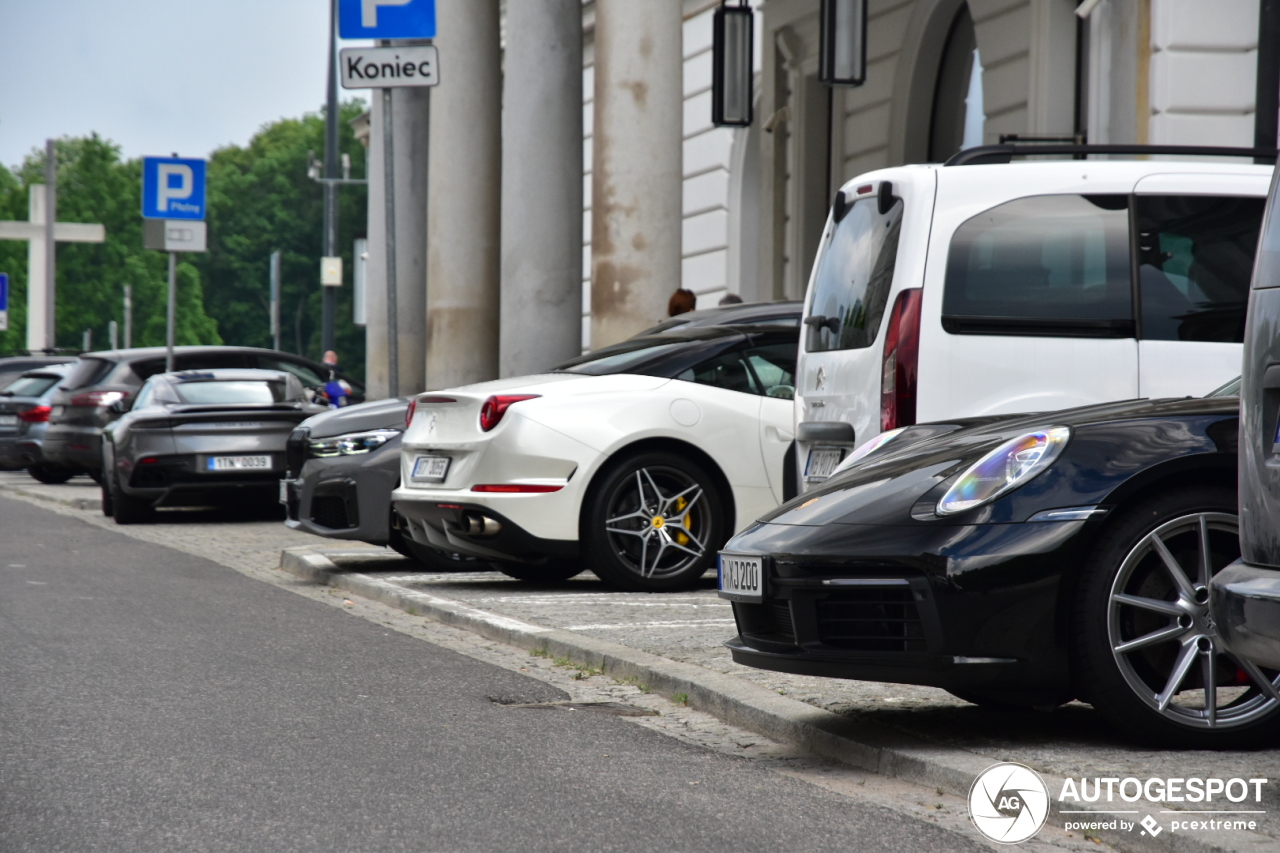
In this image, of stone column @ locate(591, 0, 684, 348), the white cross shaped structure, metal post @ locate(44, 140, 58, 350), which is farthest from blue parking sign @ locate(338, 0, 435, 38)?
the white cross shaped structure

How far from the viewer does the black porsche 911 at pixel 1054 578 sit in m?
5.13

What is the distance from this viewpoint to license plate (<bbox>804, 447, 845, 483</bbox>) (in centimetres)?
780

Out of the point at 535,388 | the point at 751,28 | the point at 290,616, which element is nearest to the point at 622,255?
the point at 751,28

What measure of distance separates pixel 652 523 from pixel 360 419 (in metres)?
2.44

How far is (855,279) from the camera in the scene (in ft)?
25.2

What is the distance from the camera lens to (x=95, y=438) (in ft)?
66.0

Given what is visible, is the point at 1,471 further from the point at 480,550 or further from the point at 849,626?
the point at 849,626

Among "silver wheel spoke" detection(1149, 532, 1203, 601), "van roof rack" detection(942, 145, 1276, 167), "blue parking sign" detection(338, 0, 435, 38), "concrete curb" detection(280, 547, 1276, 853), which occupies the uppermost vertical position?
"blue parking sign" detection(338, 0, 435, 38)

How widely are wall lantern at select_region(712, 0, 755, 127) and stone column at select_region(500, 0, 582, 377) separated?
1.73 metres

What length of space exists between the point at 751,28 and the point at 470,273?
3.97 metres

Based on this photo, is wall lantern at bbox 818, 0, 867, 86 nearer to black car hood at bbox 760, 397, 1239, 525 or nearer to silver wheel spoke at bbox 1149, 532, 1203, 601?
black car hood at bbox 760, 397, 1239, 525

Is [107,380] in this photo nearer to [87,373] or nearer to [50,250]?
[87,373]

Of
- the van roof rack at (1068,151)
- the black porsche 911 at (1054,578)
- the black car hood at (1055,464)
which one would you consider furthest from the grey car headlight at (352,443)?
the black porsche 911 at (1054,578)

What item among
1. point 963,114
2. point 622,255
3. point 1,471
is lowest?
point 1,471
